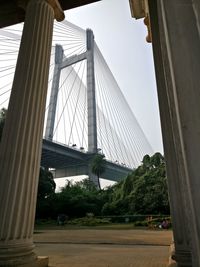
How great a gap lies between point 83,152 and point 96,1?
177 ft

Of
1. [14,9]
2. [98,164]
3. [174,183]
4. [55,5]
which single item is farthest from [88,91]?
[174,183]

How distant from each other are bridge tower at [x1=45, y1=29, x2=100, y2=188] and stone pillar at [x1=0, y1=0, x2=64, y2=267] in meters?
49.6

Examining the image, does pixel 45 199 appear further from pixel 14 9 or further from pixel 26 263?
pixel 26 263

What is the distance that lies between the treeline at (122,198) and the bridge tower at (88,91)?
16.1 m

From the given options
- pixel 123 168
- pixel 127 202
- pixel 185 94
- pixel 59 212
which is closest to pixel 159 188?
pixel 127 202

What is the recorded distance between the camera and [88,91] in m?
56.6

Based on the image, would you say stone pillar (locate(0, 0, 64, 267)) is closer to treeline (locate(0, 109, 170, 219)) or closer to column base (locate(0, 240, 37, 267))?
column base (locate(0, 240, 37, 267))

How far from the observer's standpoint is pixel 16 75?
16.3 feet

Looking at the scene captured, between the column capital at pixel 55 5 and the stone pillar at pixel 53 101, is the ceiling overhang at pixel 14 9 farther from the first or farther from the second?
the stone pillar at pixel 53 101

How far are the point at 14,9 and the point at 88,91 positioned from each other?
50.1 m

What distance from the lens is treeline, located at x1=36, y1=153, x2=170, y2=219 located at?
30250mm

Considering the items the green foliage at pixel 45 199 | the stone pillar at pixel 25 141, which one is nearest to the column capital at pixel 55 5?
the stone pillar at pixel 25 141

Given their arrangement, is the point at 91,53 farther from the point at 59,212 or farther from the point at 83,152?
the point at 59,212

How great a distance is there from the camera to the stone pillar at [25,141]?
3.71 metres
